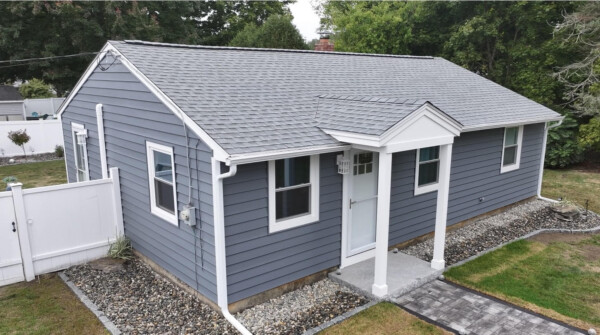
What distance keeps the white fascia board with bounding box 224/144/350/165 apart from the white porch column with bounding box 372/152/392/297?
0.75 m

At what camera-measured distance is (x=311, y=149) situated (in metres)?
6.25

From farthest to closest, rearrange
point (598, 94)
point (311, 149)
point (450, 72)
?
point (598, 94), point (450, 72), point (311, 149)

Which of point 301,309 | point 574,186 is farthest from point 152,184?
point 574,186

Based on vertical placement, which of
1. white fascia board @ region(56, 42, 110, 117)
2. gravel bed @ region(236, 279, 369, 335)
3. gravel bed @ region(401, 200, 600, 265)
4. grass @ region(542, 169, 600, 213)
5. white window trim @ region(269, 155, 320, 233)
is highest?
white fascia board @ region(56, 42, 110, 117)

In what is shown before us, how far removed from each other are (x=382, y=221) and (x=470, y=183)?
449 centimetres

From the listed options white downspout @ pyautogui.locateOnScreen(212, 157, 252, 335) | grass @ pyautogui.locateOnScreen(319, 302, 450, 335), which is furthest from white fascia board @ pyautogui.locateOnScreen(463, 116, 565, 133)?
white downspout @ pyautogui.locateOnScreen(212, 157, 252, 335)

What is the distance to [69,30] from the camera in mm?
25219

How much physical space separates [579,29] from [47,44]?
27.9 metres

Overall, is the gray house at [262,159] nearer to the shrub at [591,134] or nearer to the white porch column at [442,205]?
the white porch column at [442,205]

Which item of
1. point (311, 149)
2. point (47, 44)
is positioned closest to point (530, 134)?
point (311, 149)

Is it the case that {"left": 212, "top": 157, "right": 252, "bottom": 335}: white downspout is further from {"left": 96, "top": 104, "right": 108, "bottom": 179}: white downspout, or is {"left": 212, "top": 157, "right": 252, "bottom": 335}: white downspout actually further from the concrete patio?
{"left": 96, "top": 104, "right": 108, "bottom": 179}: white downspout

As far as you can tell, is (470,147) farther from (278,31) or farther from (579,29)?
(278,31)

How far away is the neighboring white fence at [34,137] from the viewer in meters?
18.3

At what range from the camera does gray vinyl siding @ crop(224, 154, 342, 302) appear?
5.92 metres
